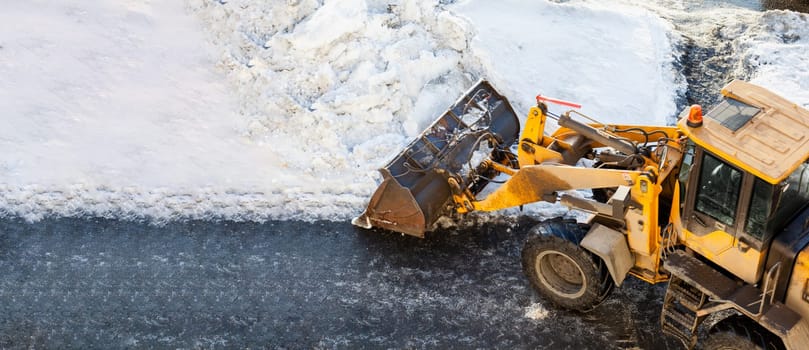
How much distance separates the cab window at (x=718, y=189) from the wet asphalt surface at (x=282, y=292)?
4.88 feet

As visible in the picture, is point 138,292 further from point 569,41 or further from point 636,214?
point 569,41

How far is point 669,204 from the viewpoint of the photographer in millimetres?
6113

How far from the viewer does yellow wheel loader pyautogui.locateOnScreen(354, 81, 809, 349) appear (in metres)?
5.20

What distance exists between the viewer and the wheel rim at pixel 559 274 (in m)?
6.53

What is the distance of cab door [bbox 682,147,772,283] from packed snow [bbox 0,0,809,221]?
3.52m

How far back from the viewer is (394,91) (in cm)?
879

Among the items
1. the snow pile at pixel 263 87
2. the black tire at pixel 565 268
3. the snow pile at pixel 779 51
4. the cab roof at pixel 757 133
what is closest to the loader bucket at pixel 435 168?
the snow pile at pixel 263 87

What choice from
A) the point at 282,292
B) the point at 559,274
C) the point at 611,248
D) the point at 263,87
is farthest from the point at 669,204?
the point at 263,87

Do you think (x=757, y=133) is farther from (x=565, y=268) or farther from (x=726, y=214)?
(x=565, y=268)

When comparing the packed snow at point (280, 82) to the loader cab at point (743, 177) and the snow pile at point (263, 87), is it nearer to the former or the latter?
the snow pile at point (263, 87)

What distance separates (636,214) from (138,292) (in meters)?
4.41

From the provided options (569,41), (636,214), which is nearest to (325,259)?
(636,214)

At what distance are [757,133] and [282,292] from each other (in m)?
4.14

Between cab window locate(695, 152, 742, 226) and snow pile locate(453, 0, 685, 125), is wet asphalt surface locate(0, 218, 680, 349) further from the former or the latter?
snow pile locate(453, 0, 685, 125)
